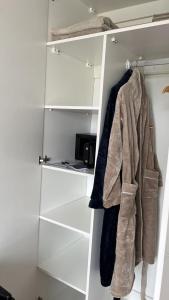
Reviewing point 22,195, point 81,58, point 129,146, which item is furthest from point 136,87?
point 22,195

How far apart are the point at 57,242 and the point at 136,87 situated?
3.89ft

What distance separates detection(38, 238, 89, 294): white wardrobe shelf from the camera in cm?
155

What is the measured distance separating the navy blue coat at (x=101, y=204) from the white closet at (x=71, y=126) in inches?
Answer: 1.7

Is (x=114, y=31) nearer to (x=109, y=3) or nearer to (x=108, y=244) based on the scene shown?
(x=109, y=3)

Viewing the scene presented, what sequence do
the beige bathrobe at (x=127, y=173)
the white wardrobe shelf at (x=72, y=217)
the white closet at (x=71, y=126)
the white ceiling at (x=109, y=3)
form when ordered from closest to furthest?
the beige bathrobe at (x=127, y=173)
the white closet at (x=71, y=126)
the white wardrobe shelf at (x=72, y=217)
the white ceiling at (x=109, y=3)

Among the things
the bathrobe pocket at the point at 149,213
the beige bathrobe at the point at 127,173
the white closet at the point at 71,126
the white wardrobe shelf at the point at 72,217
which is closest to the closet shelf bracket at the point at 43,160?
the white closet at the point at 71,126

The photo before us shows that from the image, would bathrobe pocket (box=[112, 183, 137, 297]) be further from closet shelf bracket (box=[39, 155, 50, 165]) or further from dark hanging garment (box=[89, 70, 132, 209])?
closet shelf bracket (box=[39, 155, 50, 165])

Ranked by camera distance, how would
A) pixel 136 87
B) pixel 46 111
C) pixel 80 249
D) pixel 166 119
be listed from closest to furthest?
1. pixel 136 87
2. pixel 46 111
3. pixel 166 119
4. pixel 80 249

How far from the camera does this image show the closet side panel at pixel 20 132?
1.24 m

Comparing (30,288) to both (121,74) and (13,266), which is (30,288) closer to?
(13,266)

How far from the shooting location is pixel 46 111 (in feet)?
5.00

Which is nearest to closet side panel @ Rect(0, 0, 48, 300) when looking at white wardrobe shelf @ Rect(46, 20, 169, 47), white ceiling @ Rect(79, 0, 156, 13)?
white wardrobe shelf @ Rect(46, 20, 169, 47)

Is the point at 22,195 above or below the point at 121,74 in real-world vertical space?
below

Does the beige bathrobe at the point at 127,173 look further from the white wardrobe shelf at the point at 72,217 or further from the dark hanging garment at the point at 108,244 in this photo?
the white wardrobe shelf at the point at 72,217
